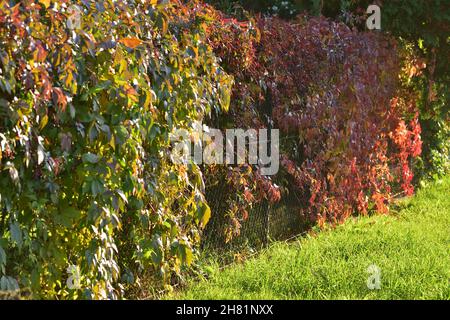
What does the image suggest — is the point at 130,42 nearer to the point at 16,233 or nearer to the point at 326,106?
the point at 16,233

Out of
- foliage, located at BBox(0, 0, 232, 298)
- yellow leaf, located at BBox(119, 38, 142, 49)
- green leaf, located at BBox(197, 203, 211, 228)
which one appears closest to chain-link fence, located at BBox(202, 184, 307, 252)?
green leaf, located at BBox(197, 203, 211, 228)

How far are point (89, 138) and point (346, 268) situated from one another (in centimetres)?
285

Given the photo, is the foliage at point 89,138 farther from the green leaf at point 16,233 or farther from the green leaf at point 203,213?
the green leaf at point 203,213

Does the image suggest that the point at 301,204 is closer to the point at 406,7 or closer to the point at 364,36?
the point at 364,36

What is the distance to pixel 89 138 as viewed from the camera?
3.94 meters

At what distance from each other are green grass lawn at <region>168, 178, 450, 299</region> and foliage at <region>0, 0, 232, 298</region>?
80cm

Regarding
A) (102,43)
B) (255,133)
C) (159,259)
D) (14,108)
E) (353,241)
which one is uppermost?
(102,43)

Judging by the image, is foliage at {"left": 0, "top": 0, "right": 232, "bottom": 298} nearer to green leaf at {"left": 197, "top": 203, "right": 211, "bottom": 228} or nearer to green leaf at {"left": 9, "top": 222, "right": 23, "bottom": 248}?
green leaf at {"left": 9, "top": 222, "right": 23, "bottom": 248}

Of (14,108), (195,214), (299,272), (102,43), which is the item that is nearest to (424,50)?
(299,272)

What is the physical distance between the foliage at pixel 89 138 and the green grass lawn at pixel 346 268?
80cm

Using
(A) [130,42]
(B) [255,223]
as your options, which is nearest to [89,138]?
(A) [130,42]

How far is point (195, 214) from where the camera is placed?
5.18 m

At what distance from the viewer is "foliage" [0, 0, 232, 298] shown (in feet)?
11.8
